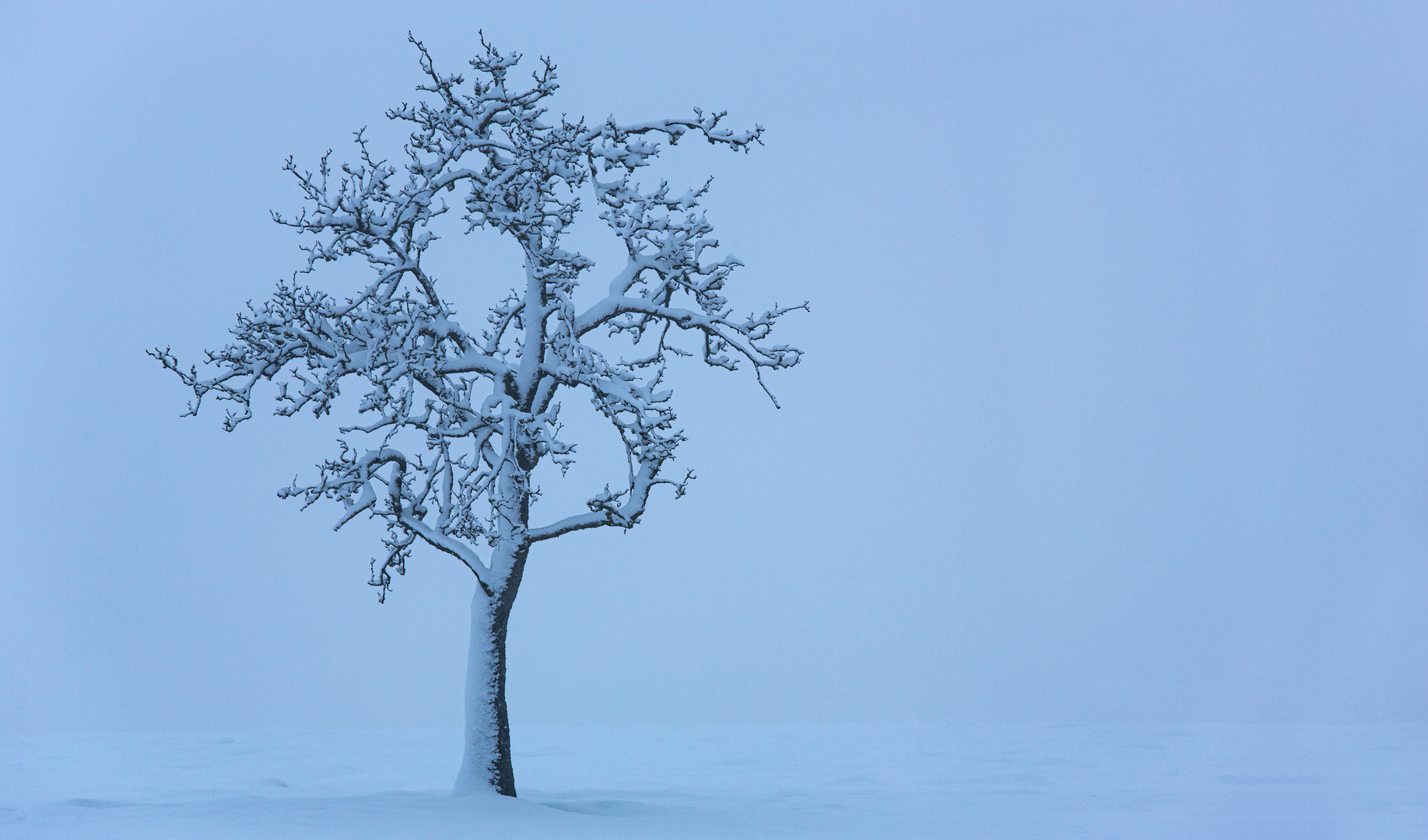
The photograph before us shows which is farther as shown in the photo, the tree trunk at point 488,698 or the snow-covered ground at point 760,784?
the tree trunk at point 488,698

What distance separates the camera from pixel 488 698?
48.4 feet

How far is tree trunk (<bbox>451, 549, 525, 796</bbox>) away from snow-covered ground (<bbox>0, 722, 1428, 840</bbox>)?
2.07 feet

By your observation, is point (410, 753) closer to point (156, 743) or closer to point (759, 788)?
point (156, 743)

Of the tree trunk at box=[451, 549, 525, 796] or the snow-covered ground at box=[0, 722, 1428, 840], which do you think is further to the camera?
the tree trunk at box=[451, 549, 525, 796]

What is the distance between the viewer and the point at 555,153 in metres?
15.0

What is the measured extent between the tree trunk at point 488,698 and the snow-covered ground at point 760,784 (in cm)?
63

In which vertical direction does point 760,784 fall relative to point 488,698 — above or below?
below

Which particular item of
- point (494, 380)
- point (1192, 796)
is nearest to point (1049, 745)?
point (1192, 796)

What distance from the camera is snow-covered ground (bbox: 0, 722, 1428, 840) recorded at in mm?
12383

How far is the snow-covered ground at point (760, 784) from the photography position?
12383 mm

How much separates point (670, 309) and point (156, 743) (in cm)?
1419

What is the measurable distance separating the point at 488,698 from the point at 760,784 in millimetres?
4164

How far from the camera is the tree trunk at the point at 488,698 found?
1447 centimetres

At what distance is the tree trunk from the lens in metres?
14.5
